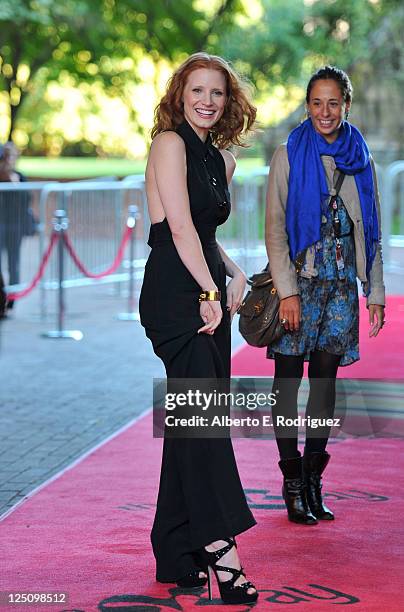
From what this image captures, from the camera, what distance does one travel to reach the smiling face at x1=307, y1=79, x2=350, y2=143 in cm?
548

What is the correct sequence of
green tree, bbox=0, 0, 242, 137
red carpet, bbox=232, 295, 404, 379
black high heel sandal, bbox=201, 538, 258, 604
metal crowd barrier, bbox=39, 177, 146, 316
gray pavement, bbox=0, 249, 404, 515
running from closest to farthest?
1. black high heel sandal, bbox=201, 538, 258, 604
2. gray pavement, bbox=0, 249, 404, 515
3. red carpet, bbox=232, 295, 404, 379
4. metal crowd barrier, bbox=39, 177, 146, 316
5. green tree, bbox=0, 0, 242, 137

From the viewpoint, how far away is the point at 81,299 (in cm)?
1542

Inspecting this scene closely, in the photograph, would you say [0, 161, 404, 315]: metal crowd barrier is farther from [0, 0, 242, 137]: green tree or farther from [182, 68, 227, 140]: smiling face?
[0, 0, 242, 137]: green tree

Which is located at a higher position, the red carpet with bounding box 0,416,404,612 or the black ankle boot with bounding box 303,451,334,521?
the black ankle boot with bounding box 303,451,334,521

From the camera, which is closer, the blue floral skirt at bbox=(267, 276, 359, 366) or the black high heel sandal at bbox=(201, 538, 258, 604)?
the black high heel sandal at bbox=(201, 538, 258, 604)

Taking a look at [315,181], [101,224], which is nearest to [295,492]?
[315,181]

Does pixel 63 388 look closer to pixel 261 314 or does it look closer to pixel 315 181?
pixel 261 314

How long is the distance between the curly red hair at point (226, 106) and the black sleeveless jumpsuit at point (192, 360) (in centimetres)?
9

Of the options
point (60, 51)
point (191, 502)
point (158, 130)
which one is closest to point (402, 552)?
point (191, 502)

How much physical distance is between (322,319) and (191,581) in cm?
142

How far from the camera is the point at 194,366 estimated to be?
180 inches

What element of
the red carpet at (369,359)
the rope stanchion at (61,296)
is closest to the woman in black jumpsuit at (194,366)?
the red carpet at (369,359)

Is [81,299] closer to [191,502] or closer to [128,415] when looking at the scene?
[128,415]

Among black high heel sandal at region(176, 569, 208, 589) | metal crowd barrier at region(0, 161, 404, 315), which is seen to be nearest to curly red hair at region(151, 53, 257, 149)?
black high heel sandal at region(176, 569, 208, 589)
